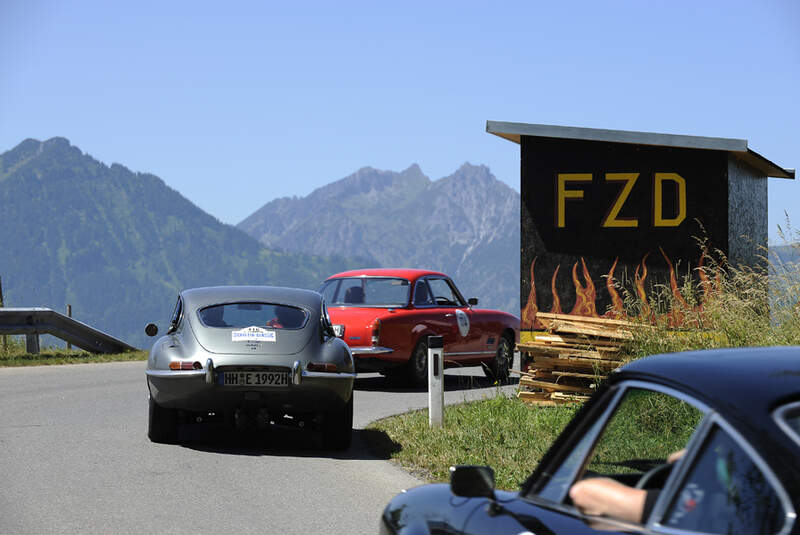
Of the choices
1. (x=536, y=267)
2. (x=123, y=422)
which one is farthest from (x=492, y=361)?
(x=123, y=422)

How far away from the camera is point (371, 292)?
16.4 meters

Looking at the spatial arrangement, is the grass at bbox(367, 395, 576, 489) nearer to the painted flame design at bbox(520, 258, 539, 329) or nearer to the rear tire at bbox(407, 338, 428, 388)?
the painted flame design at bbox(520, 258, 539, 329)

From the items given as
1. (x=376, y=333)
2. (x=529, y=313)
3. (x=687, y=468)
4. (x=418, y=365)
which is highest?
(x=687, y=468)

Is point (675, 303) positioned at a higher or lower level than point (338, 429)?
higher

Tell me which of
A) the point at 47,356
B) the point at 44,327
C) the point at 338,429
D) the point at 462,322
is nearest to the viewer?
the point at 338,429

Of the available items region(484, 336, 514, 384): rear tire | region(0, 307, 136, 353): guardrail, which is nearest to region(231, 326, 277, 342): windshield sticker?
region(484, 336, 514, 384): rear tire

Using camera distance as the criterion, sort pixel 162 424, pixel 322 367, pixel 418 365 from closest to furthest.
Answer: pixel 322 367
pixel 162 424
pixel 418 365

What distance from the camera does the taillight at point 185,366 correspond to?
30.6ft

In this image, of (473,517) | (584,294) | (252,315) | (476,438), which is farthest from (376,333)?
(473,517)

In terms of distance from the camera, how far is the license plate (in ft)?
30.4

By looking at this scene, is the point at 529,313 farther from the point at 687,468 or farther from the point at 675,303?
the point at 687,468

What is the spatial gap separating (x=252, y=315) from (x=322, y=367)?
3.21ft

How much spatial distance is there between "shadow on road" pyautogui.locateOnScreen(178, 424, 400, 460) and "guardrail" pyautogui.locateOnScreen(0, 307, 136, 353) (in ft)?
36.2

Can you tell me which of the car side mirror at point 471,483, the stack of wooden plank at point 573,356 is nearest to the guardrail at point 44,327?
the stack of wooden plank at point 573,356
